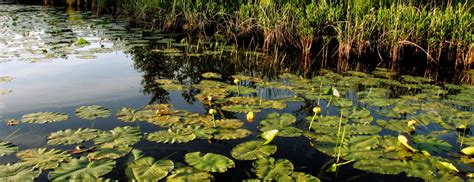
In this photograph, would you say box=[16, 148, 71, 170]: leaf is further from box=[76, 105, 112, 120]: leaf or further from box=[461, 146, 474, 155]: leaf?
box=[461, 146, 474, 155]: leaf

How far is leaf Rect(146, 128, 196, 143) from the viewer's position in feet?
12.4

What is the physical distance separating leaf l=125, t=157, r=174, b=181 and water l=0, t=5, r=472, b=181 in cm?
10

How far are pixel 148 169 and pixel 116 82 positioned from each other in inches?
146

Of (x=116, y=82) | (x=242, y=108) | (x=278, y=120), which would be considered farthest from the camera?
(x=116, y=82)

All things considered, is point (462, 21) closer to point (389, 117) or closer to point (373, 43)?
point (373, 43)

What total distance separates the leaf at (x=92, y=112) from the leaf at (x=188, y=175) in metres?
1.80

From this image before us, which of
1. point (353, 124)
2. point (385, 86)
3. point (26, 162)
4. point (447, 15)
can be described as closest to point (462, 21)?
point (447, 15)

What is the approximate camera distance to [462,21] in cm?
743

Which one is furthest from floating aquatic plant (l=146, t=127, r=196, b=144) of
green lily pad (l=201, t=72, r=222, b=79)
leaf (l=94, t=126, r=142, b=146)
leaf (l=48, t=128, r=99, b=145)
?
green lily pad (l=201, t=72, r=222, b=79)

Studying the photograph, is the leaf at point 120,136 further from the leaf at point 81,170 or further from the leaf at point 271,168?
the leaf at point 271,168

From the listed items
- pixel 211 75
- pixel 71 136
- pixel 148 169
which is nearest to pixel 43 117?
pixel 71 136

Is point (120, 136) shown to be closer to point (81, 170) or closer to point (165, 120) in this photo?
point (165, 120)

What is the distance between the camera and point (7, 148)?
141 inches

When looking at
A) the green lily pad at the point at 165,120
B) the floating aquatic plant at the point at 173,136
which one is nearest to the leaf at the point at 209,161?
the floating aquatic plant at the point at 173,136
